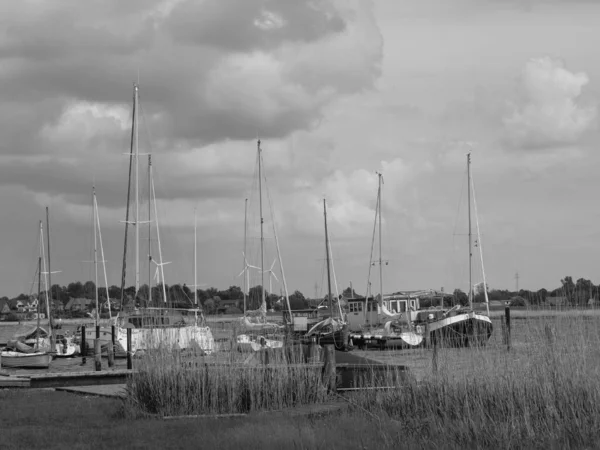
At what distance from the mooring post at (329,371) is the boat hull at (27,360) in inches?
1392

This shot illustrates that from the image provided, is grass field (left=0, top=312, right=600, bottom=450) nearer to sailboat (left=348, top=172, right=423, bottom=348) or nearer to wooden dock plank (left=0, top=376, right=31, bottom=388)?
wooden dock plank (left=0, top=376, right=31, bottom=388)

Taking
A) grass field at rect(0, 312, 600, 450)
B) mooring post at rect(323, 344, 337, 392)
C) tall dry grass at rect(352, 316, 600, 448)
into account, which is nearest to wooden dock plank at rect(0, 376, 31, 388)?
grass field at rect(0, 312, 600, 450)

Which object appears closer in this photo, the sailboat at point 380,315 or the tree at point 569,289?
the tree at point 569,289

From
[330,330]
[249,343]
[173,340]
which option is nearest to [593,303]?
[249,343]

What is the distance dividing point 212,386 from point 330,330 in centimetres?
5417

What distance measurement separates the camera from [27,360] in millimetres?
53281

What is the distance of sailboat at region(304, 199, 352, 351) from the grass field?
37422mm

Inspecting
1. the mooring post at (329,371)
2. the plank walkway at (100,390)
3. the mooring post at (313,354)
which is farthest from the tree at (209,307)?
the mooring post at (329,371)

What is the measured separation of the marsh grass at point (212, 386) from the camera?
63.6 feet

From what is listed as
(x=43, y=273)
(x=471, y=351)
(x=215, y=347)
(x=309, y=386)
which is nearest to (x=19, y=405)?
(x=215, y=347)

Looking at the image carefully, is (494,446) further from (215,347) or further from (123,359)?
(123,359)

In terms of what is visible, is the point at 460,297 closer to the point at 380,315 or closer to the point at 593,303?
the point at 380,315

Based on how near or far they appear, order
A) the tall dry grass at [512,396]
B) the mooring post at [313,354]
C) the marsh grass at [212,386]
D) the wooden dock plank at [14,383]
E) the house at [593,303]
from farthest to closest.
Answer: the wooden dock plank at [14,383] → the mooring post at [313,354] → the marsh grass at [212,386] → the house at [593,303] → the tall dry grass at [512,396]

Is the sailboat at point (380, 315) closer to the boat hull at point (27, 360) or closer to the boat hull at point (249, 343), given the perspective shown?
the boat hull at point (27, 360)
